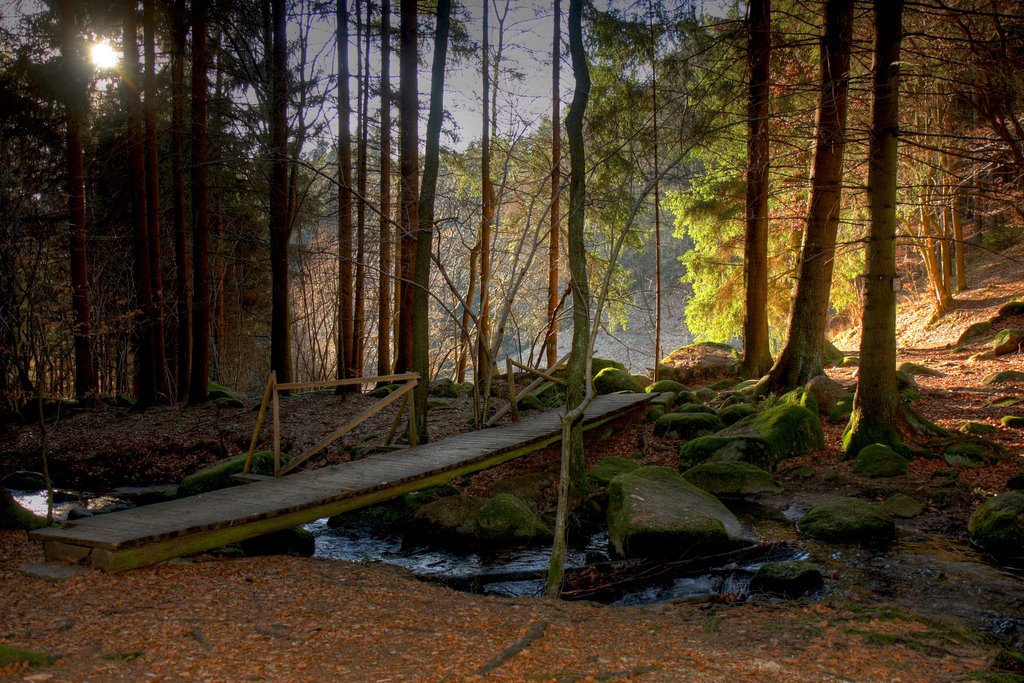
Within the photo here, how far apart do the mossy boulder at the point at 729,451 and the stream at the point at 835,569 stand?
4.45 feet

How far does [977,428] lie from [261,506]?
30.3ft

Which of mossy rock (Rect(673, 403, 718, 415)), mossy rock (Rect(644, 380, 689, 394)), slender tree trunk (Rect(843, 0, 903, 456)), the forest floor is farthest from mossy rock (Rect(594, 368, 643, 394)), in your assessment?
the forest floor

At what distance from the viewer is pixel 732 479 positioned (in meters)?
8.70

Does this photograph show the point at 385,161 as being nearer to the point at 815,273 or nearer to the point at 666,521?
the point at 815,273

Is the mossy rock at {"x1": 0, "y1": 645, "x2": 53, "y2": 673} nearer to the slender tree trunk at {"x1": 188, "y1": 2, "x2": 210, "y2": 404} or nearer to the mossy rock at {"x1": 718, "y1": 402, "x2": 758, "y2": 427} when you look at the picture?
the mossy rock at {"x1": 718, "y1": 402, "x2": 758, "y2": 427}

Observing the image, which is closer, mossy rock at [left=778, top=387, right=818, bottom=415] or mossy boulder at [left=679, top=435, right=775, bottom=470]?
mossy boulder at [left=679, top=435, right=775, bottom=470]

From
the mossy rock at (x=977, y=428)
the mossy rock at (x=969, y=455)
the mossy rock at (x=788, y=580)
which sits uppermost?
the mossy rock at (x=977, y=428)

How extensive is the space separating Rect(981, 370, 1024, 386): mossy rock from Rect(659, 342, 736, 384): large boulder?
5333 millimetres

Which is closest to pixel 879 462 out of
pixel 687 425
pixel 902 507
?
pixel 902 507

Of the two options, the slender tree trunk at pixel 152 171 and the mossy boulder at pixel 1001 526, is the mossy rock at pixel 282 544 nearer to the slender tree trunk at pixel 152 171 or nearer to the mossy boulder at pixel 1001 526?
the mossy boulder at pixel 1001 526

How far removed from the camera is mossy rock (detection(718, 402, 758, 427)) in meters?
11.1

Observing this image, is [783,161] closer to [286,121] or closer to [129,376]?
[286,121]

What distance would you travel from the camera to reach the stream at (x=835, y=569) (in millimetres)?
5098

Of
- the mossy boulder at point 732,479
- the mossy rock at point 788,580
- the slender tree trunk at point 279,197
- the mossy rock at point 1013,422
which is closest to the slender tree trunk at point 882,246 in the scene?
the mossy boulder at point 732,479
